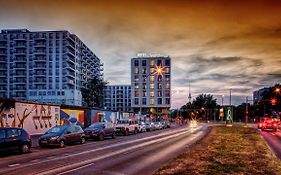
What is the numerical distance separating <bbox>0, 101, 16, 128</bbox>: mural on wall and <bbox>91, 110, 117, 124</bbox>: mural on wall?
18560mm

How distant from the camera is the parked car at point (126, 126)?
4479cm

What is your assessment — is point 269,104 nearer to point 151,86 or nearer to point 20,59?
point 151,86

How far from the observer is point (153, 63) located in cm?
14700

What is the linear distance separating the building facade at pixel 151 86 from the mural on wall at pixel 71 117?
9659 cm

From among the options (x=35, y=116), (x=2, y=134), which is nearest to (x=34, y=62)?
(x=35, y=116)

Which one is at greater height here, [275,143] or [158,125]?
[275,143]

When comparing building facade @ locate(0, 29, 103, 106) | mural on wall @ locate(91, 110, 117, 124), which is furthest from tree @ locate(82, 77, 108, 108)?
mural on wall @ locate(91, 110, 117, 124)

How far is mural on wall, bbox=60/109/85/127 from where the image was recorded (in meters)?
44.8

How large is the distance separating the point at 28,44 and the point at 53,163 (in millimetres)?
118708

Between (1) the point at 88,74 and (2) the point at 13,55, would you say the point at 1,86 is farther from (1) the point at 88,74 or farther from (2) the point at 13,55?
(1) the point at 88,74

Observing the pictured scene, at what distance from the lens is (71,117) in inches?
1854

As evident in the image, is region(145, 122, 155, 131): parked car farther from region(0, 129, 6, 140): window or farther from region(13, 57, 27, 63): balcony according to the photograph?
region(13, 57, 27, 63): balcony

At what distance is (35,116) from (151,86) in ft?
370

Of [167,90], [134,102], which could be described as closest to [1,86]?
[134,102]
